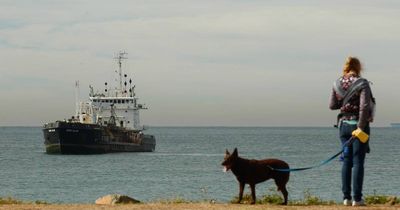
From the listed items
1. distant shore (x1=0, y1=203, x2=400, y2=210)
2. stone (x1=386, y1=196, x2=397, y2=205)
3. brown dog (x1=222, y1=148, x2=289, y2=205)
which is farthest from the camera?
stone (x1=386, y1=196, x2=397, y2=205)

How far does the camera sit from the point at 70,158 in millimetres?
84812

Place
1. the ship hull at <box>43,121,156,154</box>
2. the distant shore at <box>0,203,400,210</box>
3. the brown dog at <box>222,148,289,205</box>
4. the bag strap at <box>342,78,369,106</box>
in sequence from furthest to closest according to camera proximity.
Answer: the ship hull at <box>43,121,156,154</box>, the brown dog at <box>222,148,289,205</box>, the distant shore at <box>0,203,400,210</box>, the bag strap at <box>342,78,369,106</box>

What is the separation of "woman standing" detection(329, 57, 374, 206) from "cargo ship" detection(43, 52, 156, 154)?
74.7 meters

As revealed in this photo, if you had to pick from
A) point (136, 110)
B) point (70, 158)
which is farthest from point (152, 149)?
point (70, 158)

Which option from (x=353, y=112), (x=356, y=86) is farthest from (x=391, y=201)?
(x=356, y=86)

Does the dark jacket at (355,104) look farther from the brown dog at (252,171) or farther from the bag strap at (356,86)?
the brown dog at (252,171)

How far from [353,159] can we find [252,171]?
1.79 meters

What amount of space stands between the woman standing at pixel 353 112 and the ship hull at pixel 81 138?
74687 mm

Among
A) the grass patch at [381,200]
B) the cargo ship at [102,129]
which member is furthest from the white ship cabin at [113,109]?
the grass patch at [381,200]

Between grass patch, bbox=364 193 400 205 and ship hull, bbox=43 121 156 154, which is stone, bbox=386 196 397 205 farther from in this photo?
ship hull, bbox=43 121 156 154

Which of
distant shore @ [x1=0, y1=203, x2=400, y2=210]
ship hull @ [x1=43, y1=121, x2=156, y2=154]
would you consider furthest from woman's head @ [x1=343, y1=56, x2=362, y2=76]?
ship hull @ [x1=43, y1=121, x2=156, y2=154]

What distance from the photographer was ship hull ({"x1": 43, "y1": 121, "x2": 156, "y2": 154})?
8681 centimetres

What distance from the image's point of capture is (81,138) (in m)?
88.6

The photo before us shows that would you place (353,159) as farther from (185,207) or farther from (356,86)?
(185,207)
